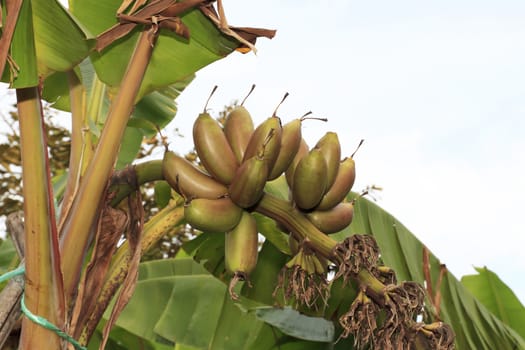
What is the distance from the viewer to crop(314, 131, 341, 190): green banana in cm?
148

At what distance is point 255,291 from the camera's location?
7.03ft

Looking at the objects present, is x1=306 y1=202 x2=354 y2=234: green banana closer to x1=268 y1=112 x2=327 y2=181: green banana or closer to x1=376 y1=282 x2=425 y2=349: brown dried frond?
x1=268 y1=112 x2=327 y2=181: green banana

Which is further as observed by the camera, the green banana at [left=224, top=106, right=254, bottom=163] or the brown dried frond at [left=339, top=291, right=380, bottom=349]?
the green banana at [left=224, top=106, right=254, bottom=163]

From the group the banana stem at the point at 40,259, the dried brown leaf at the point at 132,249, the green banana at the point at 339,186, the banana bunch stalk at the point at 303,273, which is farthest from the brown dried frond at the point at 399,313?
the banana stem at the point at 40,259

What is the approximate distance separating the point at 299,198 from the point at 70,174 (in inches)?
20.3

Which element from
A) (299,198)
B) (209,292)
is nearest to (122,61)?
(299,198)

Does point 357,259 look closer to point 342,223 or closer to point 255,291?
point 342,223

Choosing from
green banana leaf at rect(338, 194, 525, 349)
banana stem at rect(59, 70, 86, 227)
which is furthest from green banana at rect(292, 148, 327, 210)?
green banana leaf at rect(338, 194, 525, 349)

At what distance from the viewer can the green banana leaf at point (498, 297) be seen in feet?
9.73

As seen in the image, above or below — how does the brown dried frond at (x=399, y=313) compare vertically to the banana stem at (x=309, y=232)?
below

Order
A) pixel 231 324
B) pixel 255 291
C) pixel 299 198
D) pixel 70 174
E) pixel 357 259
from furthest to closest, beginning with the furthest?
pixel 231 324
pixel 255 291
pixel 70 174
pixel 299 198
pixel 357 259

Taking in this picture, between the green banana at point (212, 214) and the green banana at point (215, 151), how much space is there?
2.1 inches

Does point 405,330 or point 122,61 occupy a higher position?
point 122,61

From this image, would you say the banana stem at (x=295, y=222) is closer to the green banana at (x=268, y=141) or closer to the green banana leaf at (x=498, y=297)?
the green banana at (x=268, y=141)
